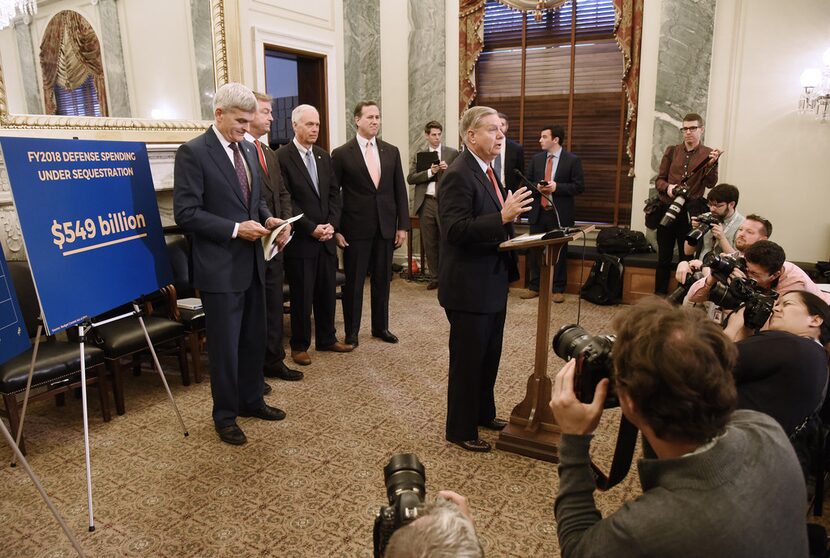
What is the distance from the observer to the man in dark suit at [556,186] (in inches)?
219

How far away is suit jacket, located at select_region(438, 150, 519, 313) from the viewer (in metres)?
2.54

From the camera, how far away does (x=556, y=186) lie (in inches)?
217

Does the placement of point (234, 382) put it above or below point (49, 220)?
below

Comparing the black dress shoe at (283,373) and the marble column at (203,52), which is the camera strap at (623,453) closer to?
the black dress shoe at (283,373)

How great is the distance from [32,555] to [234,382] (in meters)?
1.03

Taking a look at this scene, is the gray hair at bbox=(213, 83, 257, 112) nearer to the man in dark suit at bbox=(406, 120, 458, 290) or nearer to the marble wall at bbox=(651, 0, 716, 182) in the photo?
the man in dark suit at bbox=(406, 120, 458, 290)

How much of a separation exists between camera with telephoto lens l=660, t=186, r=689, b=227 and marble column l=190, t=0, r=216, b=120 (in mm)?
3473

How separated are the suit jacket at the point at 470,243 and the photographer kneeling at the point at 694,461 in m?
1.45

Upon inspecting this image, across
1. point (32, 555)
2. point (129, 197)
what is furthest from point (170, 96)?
point (32, 555)

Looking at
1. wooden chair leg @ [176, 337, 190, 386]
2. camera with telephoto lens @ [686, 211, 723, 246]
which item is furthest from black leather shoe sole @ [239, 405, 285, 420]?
camera with telephoto lens @ [686, 211, 723, 246]

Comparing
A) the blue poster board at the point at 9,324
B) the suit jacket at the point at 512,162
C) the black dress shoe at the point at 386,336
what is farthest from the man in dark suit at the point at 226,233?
the suit jacket at the point at 512,162

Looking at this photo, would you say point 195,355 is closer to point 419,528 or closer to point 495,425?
point 495,425

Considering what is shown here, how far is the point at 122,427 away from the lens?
3.11 metres

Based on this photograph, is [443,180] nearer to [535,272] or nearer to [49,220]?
[49,220]
